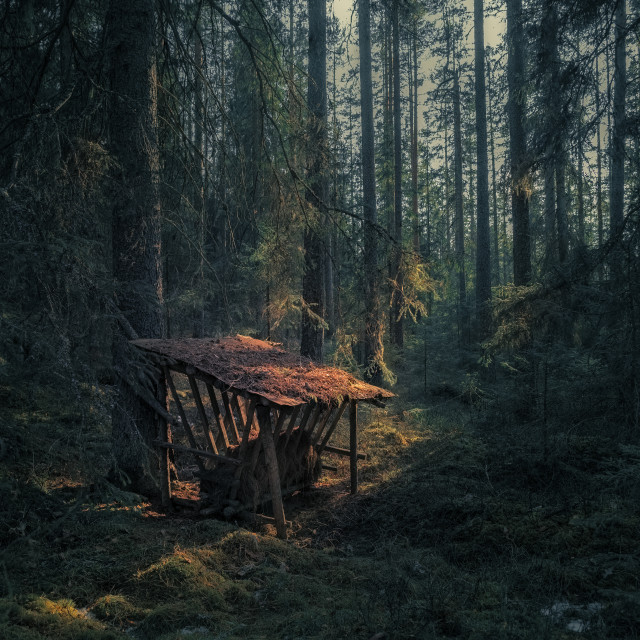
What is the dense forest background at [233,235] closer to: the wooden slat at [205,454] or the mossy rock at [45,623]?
the mossy rock at [45,623]

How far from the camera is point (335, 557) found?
6.30m

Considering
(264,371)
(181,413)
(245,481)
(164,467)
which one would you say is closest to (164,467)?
(164,467)

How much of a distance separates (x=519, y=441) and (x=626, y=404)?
4.17 metres

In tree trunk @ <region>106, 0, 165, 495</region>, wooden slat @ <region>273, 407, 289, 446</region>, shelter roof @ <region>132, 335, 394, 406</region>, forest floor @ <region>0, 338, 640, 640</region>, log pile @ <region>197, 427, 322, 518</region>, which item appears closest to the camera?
forest floor @ <region>0, 338, 640, 640</region>

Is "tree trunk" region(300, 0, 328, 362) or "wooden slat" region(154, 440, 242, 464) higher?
"tree trunk" region(300, 0, 328, 362)

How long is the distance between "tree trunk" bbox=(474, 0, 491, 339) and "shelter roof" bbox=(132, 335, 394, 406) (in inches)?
344

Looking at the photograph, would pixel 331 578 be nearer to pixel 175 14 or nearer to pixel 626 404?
A: pixel 626 404

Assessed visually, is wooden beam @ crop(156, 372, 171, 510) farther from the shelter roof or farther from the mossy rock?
the mossy rock

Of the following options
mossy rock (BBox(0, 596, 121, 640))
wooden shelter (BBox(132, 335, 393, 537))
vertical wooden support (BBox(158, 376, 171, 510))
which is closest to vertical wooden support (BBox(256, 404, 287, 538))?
wooden shelter (BBox(132, 335, 393, 537))

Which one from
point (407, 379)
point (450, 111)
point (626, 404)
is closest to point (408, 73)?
point (450, 111)

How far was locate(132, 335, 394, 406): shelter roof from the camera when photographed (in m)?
7.21

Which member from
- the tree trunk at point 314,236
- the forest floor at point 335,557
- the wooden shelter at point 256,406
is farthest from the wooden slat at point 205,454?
the tree trunk at point 314,236

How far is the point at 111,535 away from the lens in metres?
6.00

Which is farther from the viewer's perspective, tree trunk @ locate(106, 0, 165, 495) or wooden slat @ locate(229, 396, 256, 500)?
wooden slat @ locate(229, 396, 256, 500)
